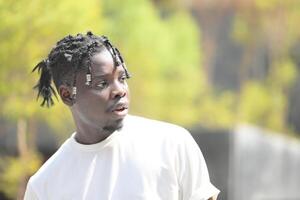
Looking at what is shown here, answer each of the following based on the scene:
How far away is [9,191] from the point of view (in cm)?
969

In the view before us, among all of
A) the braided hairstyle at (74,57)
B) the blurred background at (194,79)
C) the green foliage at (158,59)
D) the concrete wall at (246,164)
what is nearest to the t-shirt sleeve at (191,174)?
the braided hairstyle at (74,57)

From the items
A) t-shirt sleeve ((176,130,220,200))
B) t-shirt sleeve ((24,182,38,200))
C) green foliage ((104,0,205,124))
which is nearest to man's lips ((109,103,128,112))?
t-shirt sleeve ((176,130,220,200))

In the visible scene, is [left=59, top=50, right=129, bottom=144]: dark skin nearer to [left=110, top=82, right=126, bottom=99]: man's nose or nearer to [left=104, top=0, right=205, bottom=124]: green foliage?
[left=110, top=82, right=126, bottom=99]: man's nose

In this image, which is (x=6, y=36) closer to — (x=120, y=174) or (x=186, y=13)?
(x=120, y=174)

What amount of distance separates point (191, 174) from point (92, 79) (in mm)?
447

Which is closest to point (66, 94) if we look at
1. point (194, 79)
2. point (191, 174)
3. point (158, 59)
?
point (191, 174)

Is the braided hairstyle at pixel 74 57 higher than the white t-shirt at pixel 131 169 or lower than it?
higher

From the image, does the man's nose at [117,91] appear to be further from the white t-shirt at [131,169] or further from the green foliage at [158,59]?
the green foliage at [158,59]

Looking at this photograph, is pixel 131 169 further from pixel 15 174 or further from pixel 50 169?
pixel 15 174

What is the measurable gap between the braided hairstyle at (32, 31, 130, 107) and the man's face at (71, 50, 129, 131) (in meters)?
0.02

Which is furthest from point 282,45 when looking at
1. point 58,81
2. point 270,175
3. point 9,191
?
point 58,81

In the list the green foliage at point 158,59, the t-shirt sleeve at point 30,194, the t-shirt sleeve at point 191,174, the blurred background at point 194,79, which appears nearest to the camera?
the t-shirt sleeve at point 191,174

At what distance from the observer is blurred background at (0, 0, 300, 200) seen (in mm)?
8094

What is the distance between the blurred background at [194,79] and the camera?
8094 millimetres
